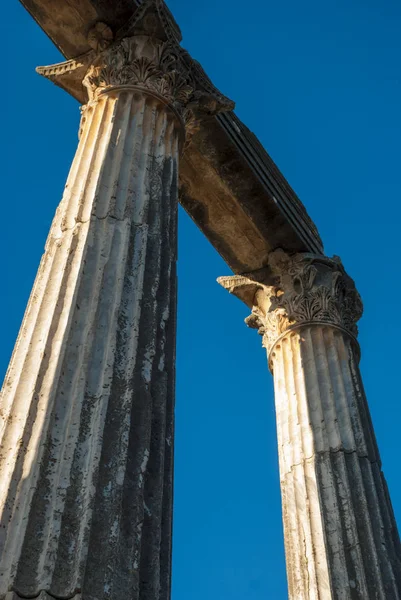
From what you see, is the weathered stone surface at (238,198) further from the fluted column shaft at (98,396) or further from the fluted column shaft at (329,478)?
the fluted column shaft at (98,396)

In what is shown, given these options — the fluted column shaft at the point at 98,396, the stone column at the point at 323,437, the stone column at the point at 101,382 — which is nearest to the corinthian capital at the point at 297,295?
the stone column at the point at 323,437

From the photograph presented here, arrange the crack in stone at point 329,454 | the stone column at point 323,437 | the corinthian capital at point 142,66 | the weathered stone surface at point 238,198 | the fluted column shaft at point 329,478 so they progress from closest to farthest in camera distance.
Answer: the corinthian capital at point 142,66 → the fluted column shaft at point 329,478 → the stone column at point 323,437 → the crack in stone at point 329,454 → the weathered stone surface at point 238,198

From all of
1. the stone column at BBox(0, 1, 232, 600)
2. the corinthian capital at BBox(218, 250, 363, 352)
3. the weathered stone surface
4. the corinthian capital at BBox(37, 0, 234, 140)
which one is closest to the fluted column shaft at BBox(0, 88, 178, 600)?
the stone column at BBox(0, 1, 232, 600)

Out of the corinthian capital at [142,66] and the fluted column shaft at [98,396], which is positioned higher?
the corinthian capital at [142,66]

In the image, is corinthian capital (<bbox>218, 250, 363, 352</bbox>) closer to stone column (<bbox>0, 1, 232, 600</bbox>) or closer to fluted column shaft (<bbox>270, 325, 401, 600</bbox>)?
fluted column shaft (<bbox>270, 325, 401, 600</bbox>)

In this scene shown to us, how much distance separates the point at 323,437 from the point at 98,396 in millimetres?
8598

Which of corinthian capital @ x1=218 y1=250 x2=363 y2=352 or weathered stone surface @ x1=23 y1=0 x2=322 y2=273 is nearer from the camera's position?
weathered stone surface @ x1=23 y1=0 x2=322 y2=273

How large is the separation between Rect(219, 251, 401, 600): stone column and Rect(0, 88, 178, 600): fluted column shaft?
6.33 metres

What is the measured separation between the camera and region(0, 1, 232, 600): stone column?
23.7 ft

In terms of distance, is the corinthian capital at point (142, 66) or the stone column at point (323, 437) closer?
the corinthian capital at point (142, 66)

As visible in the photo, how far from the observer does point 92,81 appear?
14273mm

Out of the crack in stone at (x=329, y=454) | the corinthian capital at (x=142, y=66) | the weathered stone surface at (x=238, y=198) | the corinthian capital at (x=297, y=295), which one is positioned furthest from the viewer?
the corinthian capital at (x=297, y=295)

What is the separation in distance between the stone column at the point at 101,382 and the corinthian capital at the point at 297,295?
652 cm

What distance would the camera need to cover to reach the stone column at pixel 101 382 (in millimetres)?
7215
